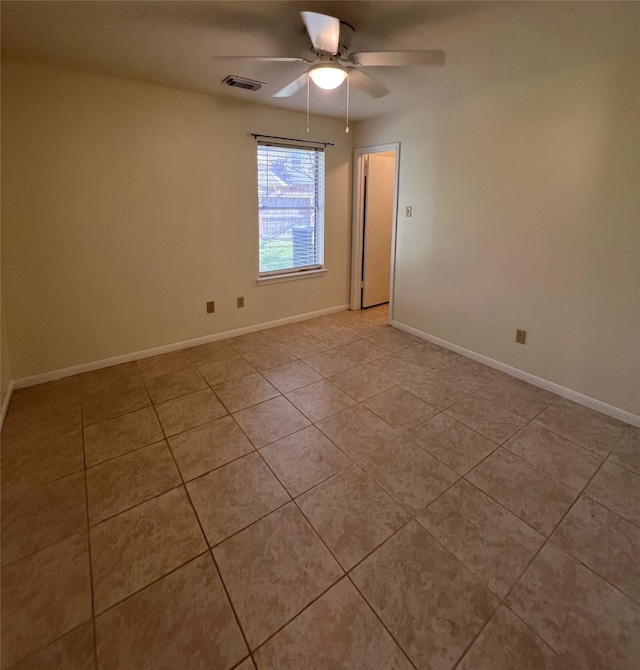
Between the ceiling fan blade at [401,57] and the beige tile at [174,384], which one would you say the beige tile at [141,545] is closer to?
the beige tile at [174,384]

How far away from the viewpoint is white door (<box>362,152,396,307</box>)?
4657 mm

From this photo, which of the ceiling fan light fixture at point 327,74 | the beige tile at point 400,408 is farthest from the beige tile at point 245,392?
the ceiling fan light fixture at point 327,74

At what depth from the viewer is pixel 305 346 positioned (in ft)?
12.5

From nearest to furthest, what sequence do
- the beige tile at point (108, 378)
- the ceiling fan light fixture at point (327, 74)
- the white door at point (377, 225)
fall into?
the ceiling fan light fixture at point (327, 74) < the beige tile at point (108, 378) < the white door at point (377, 225)

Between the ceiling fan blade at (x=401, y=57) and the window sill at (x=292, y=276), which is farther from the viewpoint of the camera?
the window sill at (x=292, y=276)

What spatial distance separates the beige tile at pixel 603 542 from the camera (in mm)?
1473

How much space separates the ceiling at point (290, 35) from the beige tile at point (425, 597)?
253 centimetres

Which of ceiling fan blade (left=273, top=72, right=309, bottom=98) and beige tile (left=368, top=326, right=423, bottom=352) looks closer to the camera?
ceiling fan blade (left=273, top=72, right=309, bottom=98)

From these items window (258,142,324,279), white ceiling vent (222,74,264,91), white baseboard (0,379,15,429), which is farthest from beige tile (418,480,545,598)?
white ceiling vent (222,74,264,91)

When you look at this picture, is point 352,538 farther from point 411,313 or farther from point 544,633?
point 411,313

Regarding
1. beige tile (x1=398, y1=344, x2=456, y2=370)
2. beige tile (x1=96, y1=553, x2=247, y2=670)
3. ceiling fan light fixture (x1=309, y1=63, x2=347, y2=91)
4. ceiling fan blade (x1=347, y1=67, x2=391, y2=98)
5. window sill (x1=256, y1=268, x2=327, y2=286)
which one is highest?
ceiling fan blade (x1=347, y1=67, x2=391, y2=98)

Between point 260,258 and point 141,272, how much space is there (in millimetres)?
1249

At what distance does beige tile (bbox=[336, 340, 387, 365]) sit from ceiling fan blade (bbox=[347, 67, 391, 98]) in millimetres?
2123

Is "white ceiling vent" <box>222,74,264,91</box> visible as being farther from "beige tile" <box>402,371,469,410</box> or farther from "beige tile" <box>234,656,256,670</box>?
"beige tile" <box>234,656,256,670</box>
